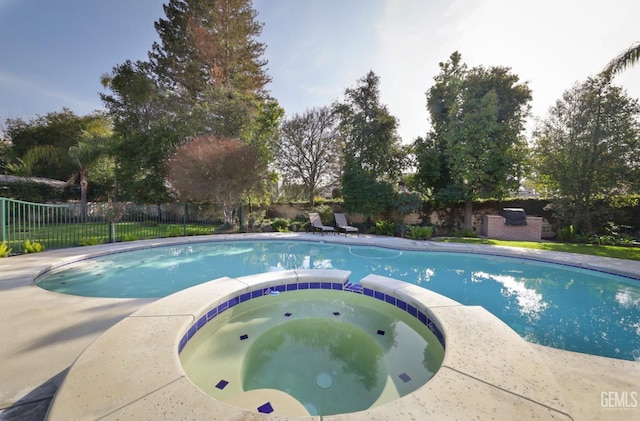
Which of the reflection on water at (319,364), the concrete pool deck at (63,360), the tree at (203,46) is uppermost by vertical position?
the tree at (203,46)

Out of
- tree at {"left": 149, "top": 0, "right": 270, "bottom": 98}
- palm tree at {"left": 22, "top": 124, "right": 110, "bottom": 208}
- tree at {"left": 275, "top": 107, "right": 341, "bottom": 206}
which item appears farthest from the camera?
tree at {"left": 275, "top": 107, "right": 341, "bottom": 206}

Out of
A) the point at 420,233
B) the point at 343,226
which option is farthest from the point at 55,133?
the point at 420,233

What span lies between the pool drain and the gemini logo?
6.45 feet

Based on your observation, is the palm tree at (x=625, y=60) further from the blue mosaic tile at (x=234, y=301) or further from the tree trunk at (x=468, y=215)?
the blue mosaic tile at (x=234, y=301)

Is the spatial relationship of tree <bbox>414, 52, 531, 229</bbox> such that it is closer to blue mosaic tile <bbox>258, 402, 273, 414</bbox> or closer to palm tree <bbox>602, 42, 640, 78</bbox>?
palm tree <bbox>602, 42, 640, 78</bbox>

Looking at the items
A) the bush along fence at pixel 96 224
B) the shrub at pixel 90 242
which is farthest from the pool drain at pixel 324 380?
the shrub at pixel 90 242

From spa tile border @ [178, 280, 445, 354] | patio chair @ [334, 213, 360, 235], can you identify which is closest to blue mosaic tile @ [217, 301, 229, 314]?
spa tile border @ [178, 280, 445, 354]

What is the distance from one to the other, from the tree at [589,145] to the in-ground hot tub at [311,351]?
11622 millimetres

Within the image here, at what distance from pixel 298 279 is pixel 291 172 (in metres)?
13.4

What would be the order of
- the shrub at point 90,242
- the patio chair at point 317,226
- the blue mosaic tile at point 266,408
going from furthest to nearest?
the patio chair at point 317,226, the shrub at point 90,242, the blue mosaic tile at point 266,408

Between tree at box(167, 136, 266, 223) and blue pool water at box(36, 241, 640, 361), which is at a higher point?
tree at box(167, 136, 266, 223)

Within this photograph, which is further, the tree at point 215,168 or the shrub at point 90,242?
the tree at point 215,168

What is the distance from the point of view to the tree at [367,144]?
42.4ft

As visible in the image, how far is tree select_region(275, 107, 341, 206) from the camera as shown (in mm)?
16344
